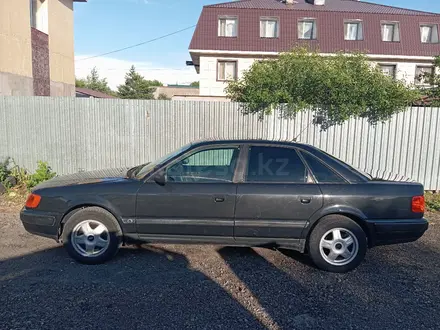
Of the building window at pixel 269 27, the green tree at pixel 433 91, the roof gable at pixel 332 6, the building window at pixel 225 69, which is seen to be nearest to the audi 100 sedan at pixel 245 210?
the green tree at pixel 433 91

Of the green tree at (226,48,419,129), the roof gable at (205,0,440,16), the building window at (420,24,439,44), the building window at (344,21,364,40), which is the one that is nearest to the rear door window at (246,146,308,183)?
the green tree at (226,48,419,129)

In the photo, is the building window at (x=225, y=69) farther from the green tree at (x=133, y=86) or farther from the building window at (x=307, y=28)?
the green tree at (x=133, y=86)

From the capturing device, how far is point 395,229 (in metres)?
3.73

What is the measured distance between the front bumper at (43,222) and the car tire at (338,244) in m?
3.01

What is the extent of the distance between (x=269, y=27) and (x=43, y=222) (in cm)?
1897

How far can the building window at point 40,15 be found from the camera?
12859mm

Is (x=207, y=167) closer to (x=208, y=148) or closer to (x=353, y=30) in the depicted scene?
(x=208, y=148)

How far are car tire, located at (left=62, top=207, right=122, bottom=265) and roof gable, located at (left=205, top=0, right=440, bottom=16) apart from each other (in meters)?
18.8

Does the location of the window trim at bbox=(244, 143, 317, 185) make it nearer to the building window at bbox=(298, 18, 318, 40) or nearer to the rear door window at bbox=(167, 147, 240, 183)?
the rear door window at bbox=(167, 147, 240, 183)

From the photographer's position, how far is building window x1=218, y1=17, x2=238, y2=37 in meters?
19.4

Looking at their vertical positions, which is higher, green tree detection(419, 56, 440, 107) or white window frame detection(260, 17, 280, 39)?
white window frame detection(260, 17, 280, 39)

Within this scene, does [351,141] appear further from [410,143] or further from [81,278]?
[81,278]

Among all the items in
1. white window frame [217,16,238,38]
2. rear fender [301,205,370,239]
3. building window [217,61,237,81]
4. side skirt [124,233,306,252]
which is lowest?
side skirt [124,233,306,252]

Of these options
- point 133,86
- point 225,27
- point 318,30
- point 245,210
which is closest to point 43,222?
point 245,210
